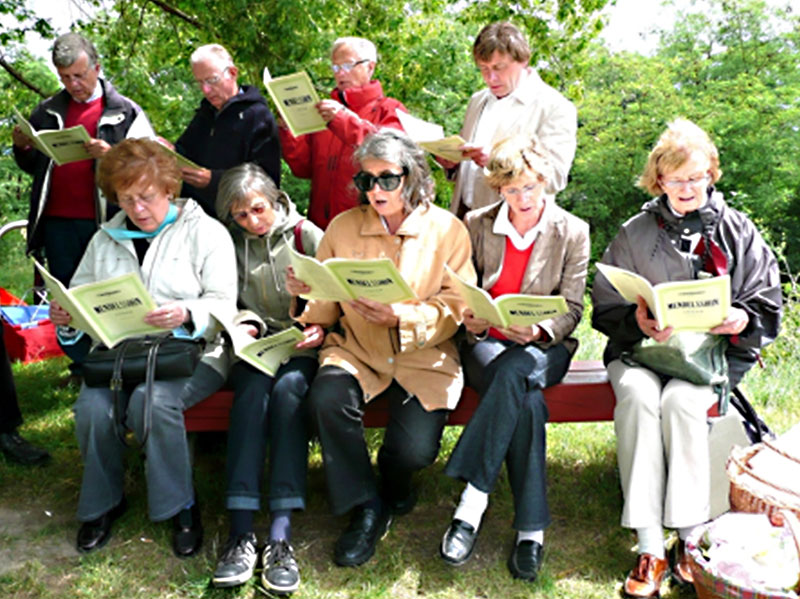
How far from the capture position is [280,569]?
3541 mm

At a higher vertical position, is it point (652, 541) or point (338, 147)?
point (338, 147)

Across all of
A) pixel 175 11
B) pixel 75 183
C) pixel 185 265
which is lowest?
pixel 185 265

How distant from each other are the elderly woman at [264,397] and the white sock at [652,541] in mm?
1386

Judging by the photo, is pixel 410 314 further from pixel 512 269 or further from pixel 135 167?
pixel 135 167

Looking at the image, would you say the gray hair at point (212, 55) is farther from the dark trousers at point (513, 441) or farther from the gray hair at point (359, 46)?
the dark trousers at point (513, 441)

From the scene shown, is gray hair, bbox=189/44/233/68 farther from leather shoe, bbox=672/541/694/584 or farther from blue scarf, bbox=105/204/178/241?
leather shoe, bbox=672/541/694/584

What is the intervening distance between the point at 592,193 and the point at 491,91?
17166 millimetres

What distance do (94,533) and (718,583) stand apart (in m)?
2.59

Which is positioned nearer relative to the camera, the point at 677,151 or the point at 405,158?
the point at 677,151

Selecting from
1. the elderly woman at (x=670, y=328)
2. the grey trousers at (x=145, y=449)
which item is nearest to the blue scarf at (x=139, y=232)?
the grey trousers at (x=145, y=449)

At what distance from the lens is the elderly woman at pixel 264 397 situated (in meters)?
3.63

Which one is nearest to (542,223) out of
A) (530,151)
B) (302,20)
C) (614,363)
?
(530,151)

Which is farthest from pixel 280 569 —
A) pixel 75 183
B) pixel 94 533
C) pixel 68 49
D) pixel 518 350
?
pixel 68 49

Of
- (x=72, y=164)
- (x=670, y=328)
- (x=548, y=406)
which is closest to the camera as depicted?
(x=670, y=328)
